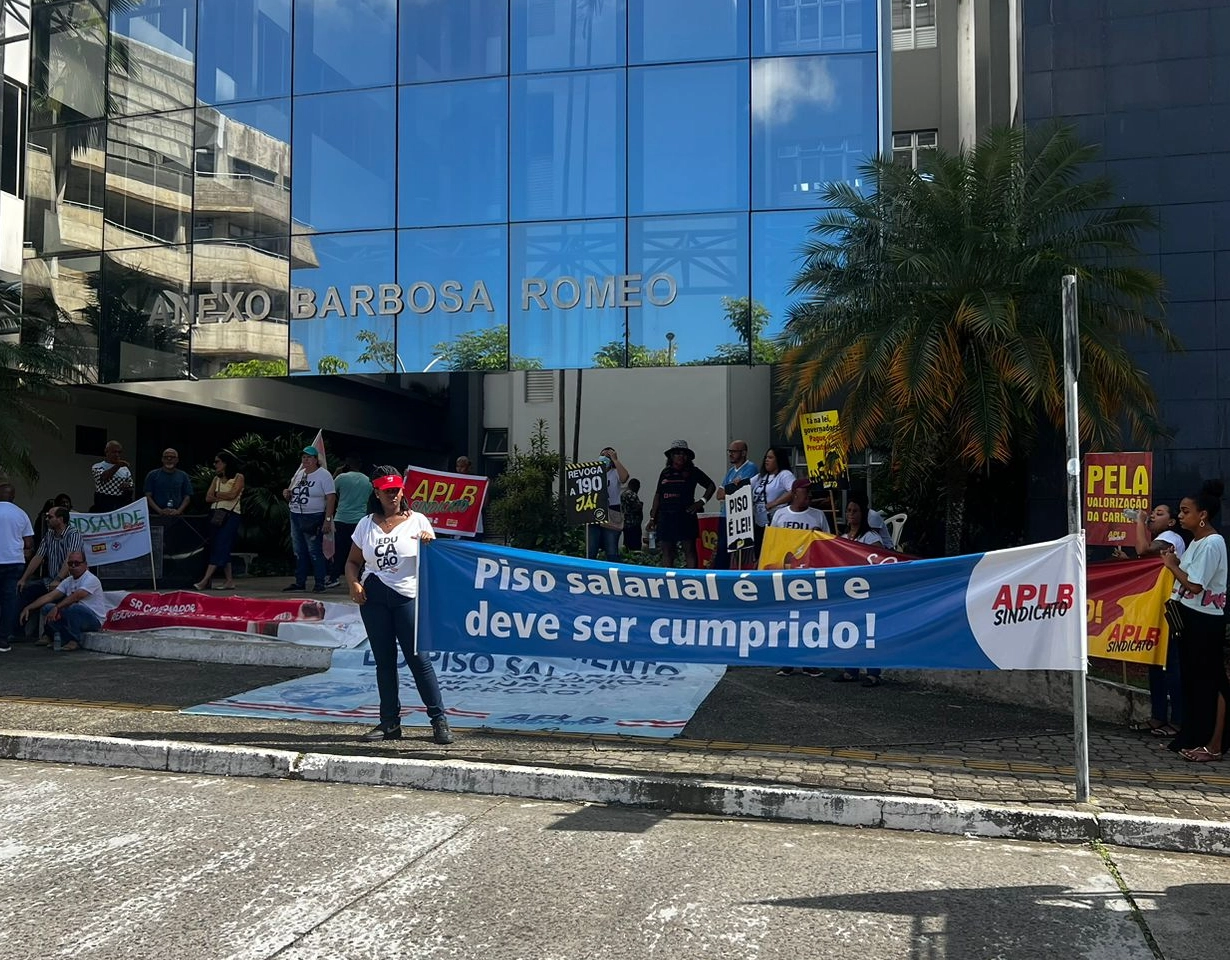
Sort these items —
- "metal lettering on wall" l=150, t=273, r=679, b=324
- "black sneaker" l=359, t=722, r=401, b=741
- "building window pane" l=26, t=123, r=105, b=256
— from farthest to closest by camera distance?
"building window pane" l=26, t=123, r=105, b=256, "metal lettering on wall" l=150, t=273, r=679, b=324, "black sneaker" l=359, t=722, r=401, b=741

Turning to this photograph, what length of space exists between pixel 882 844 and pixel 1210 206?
442 inches

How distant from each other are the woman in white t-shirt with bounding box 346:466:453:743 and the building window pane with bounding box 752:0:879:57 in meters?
12.5

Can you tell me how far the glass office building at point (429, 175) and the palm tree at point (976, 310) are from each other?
12.0 feet

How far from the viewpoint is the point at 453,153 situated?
60.4ft

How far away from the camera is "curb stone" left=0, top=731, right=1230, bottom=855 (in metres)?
5.81

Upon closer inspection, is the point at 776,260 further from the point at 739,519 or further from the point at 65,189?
the point at 65,189

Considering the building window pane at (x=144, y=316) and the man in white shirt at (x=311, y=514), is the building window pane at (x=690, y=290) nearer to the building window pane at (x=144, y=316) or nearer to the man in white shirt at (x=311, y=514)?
the man in white shirt at (x=311, y=514)

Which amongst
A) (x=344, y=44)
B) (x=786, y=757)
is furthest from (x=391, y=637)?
(x=344, y=44)

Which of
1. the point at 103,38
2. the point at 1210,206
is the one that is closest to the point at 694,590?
the point at 1210,206

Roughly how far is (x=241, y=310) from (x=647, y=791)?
14.7 m

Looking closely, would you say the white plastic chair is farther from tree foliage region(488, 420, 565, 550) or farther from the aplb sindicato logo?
the aplb sindicato logo

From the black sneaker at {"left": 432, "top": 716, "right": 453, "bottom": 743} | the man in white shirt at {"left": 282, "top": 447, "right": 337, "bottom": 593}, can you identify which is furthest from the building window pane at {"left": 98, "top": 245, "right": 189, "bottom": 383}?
the black sneaker at {"left": 432, "top": 716, "right": 453, "bottom": 743}

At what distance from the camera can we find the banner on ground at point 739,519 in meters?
12.5

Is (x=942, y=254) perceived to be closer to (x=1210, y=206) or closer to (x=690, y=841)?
(x=1210, y=206)
